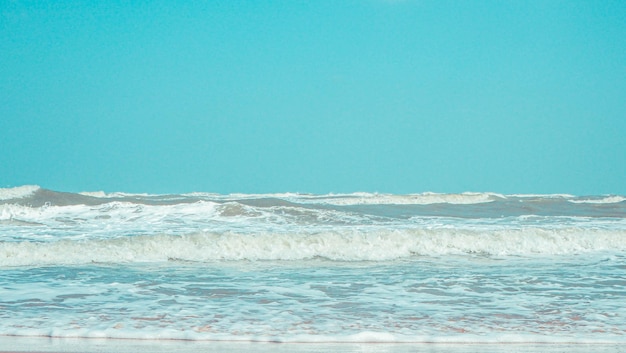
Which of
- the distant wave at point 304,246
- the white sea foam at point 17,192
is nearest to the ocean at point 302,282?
the distant wave at point 304,246

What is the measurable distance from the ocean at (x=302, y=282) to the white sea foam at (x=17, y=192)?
427 centimetres

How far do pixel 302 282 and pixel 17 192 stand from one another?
1442 cm

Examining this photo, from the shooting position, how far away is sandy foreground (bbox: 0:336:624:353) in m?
3.95

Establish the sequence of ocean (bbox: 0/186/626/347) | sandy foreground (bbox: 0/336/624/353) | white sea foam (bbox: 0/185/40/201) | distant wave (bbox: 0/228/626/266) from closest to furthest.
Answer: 1. sandy foreground (bbox: 0/336/624/353)
2. ocean (bbox: 0/186/626/347)
3. distant wave (bbox: 0/228/626/266)
4. white sea foam (bbox: 0/185/40/201)

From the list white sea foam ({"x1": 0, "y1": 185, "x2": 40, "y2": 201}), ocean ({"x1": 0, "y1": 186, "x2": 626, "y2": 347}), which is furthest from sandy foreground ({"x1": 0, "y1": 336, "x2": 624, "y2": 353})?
white sea foam ({"x1": 0, "y1": 185, "x2": 40, "y2": 201})

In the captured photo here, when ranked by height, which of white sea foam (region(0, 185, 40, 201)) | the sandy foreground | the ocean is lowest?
the sandy foreground

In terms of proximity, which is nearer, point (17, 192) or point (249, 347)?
point (249, 347)

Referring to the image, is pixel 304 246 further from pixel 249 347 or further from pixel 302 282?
pixel 249 347

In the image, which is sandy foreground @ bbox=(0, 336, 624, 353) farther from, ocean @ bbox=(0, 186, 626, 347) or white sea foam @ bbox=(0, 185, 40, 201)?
white sea foam @ bbox=(0, 185, 40, 201)

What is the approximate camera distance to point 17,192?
1831 centimetres

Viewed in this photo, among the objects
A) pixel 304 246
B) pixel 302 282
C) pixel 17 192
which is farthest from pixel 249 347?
pixel 17 192

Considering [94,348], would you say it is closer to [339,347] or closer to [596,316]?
[339,347]

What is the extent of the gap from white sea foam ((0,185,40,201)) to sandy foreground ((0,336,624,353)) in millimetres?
14730

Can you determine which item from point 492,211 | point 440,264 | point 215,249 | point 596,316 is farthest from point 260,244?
point 492,211
